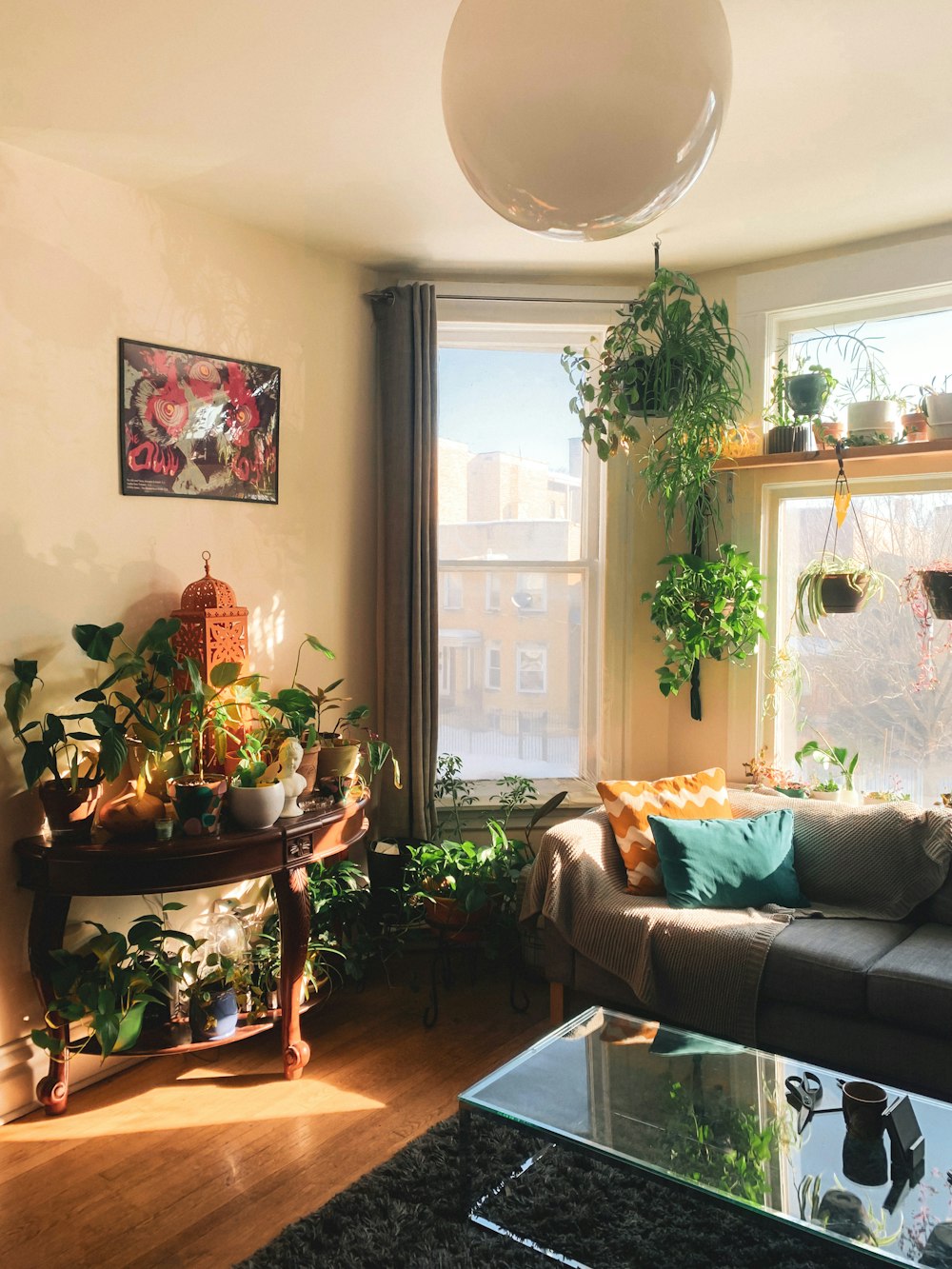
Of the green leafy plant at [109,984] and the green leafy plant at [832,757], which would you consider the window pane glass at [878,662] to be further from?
the green leafy plant at [109,984]

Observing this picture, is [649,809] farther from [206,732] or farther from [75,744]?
[75,744]

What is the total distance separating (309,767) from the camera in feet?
10.3

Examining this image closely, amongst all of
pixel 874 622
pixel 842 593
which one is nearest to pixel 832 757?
pixel 874 622

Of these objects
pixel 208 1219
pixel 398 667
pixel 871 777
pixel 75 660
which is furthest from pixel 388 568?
pixel 208 1219

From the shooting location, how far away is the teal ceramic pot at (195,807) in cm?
274

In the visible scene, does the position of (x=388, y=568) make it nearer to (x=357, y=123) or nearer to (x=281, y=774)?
(x=281, y=774)

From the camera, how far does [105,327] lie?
9.66 ft

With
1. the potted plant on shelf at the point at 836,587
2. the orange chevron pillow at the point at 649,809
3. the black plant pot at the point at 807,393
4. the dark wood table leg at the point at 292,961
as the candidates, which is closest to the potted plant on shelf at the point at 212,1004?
the dark wood table leg at the point at 292,961

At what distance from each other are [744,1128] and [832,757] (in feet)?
5.67

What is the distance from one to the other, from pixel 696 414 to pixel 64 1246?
2911mm

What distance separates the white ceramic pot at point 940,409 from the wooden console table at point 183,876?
2.21 metres

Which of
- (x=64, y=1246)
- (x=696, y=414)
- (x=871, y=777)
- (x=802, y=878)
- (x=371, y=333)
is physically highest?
(x=371, y=333)

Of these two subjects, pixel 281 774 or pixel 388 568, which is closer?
pixel 281 774

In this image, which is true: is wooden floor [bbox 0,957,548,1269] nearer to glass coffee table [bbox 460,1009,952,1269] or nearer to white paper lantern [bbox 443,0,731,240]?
glass coffee table [bbox 460,1009,952,1269]
